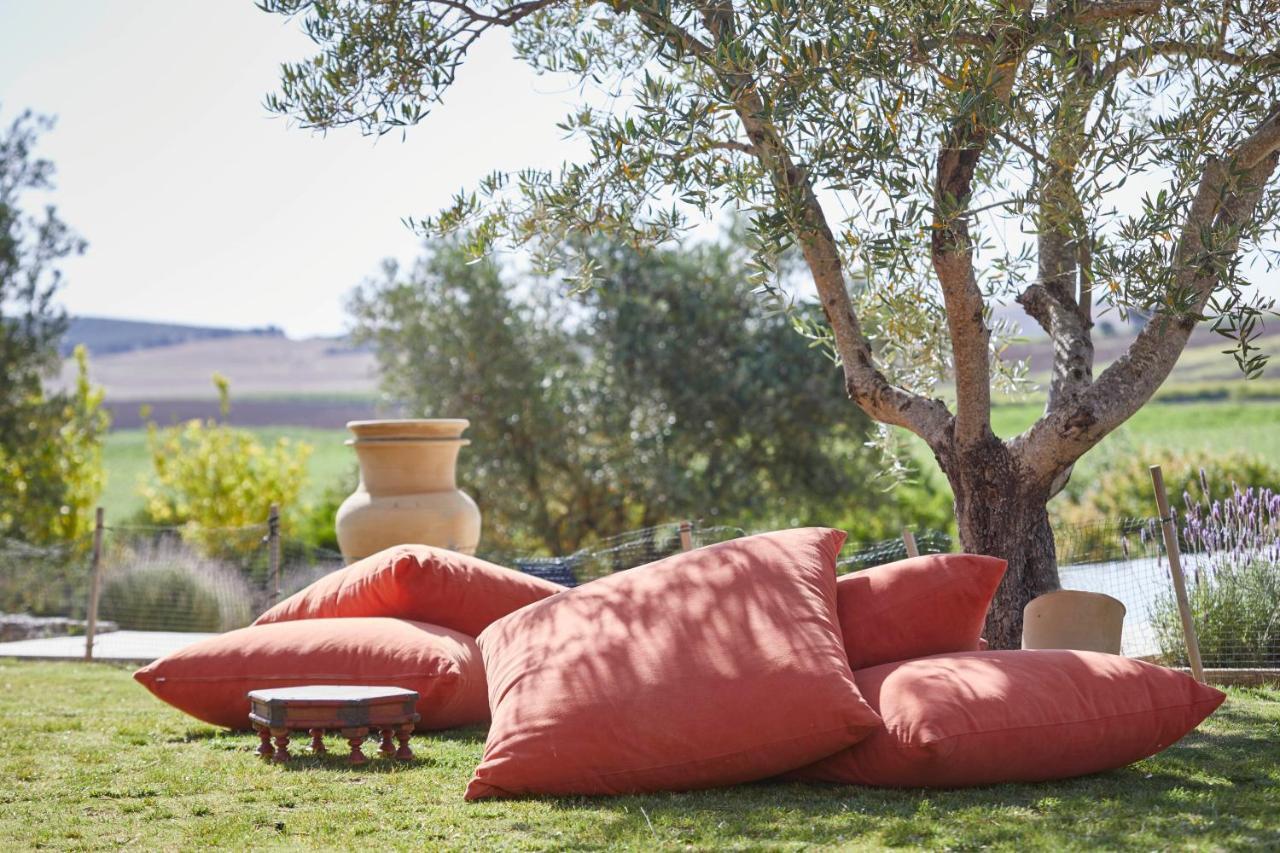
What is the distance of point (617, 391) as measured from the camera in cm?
1309

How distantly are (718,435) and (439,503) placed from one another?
5743mm

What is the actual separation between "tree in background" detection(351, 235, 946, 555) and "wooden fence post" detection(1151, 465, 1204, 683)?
23.2ft

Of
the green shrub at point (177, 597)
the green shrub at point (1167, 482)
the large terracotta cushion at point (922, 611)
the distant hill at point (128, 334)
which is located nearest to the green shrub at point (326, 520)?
the green shrub at point (177, 597)

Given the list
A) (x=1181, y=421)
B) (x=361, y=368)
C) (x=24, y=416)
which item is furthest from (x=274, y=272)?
(x=24, y=416)

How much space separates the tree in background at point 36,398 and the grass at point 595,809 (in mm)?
8349

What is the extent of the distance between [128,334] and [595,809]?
3021 inches

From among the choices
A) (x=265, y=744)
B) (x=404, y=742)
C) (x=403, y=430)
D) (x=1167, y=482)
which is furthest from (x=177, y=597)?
(x=1167, y=482)

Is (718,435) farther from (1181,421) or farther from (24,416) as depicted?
(1181,421)

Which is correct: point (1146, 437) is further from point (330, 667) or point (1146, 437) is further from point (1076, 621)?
point (330, 667)

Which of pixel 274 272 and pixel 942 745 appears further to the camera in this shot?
pixel 274 272

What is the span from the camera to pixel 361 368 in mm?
72438

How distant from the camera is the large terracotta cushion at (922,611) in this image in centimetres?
443

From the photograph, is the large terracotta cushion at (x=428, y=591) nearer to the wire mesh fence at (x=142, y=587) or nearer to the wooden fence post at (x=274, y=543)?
the wooden fence post at (x=274, y=543)

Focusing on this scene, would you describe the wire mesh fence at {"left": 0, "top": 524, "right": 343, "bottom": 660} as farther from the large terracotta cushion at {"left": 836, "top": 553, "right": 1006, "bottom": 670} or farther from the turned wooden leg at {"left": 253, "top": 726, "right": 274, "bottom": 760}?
the large terracotta cushion at {"left": 836, "top": 553, "right": 1006, "bottom": 670}
